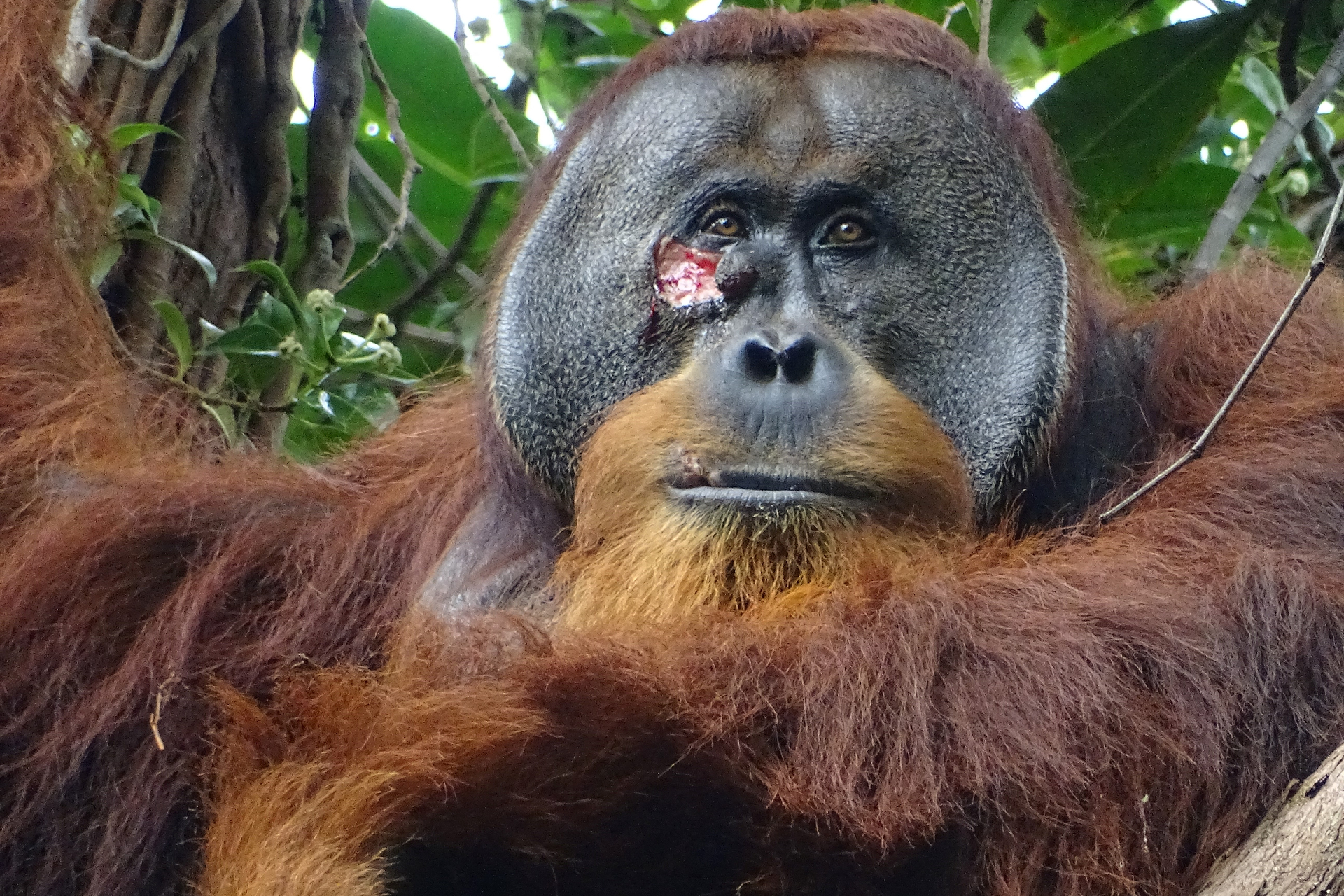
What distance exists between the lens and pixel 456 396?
333 centimetres

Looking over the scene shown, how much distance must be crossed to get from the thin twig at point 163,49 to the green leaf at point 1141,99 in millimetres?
1623

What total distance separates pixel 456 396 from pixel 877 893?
64.8 inches

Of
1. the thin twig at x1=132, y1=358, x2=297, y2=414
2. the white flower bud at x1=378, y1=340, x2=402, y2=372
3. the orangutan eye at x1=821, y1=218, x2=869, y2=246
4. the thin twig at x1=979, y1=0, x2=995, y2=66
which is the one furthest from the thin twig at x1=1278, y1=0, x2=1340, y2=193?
the thin twig at x1=132, y1=358, x2=297, y2=414

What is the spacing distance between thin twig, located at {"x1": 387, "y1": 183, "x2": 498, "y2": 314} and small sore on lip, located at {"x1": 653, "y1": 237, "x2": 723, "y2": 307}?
44.1 inches

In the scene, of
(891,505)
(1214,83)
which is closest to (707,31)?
(891,505)

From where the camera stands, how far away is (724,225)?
2.54 m

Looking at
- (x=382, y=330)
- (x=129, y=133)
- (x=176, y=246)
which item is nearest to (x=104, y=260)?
(x=176, y=246)

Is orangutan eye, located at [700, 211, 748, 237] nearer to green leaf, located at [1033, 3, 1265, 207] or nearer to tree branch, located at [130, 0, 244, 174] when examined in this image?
green leaf, located at [1033, 3, 1265, 207]

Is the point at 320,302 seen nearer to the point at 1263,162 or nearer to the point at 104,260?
the point at 104,260

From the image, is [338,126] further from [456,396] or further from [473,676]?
[473,676]

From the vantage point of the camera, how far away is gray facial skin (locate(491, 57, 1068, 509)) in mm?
2467

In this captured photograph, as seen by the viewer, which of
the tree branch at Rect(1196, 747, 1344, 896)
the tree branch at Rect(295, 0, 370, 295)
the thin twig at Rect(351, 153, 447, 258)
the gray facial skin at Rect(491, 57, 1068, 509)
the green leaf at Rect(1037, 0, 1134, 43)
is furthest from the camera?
the thin twig at Rect(351, 153, 447, 258)

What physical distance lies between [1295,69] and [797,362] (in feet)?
5.27

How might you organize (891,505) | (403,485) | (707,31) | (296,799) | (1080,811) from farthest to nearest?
(403,485) < (707,31) < (891,505) < (296,799) < (1080,811)
